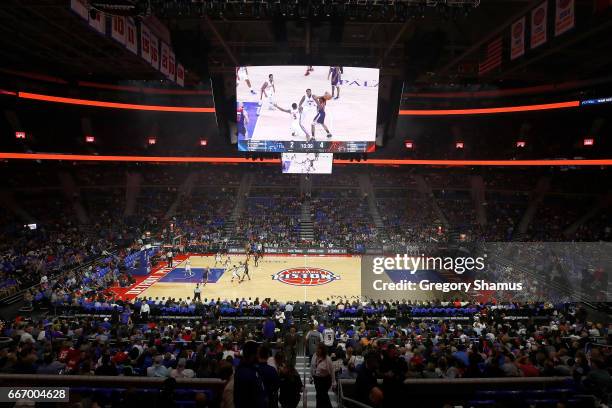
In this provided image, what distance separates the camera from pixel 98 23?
12008mm

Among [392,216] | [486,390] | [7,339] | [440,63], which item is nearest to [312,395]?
[486,390]

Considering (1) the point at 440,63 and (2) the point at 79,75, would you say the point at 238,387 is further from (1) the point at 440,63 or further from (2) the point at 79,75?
(2) the point at 79,75

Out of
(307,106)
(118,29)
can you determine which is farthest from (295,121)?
(118,29)

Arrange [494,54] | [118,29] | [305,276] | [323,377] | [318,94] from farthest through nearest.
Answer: [305,276]
[318,94]
[494,54]
[118,29]
[323,377]

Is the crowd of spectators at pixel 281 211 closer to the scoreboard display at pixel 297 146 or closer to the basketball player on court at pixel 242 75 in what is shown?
the scoreboard display at pixel 297 146

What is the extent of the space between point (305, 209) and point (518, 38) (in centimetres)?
2694

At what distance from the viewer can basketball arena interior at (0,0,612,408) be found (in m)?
7.34

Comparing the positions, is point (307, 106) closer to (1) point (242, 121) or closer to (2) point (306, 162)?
(1) point (242, 121)

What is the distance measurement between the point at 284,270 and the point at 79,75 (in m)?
17.5

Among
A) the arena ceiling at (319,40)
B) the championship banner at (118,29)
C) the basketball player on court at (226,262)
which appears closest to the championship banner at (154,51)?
the arena ceiling at (319,40)

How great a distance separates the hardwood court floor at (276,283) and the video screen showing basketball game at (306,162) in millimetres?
6794

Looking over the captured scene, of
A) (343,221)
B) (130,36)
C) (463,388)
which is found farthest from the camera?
(343,221)

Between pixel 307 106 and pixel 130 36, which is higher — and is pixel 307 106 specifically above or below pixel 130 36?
below

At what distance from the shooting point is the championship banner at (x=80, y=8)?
1064 centimetres
